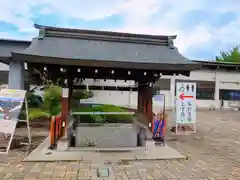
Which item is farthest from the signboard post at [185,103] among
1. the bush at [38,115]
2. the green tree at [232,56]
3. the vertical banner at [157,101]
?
the green tree at [232,56]

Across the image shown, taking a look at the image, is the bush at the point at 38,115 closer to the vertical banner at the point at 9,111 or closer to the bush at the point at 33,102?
the bush at the point at 33,102

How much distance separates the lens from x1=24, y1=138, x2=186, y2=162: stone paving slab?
5.43m

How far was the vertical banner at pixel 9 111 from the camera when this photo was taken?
629cm

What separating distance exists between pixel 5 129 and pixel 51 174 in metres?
2.59

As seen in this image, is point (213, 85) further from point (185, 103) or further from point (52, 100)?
point (52, 100)

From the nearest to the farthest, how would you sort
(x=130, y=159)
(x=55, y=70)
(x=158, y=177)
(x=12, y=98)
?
1. (x=158, y=177)
2. (x=130, y=159)
3. (x=55, y=70)
4. (x=12, y=98)

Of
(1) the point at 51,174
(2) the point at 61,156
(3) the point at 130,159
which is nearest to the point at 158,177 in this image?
(3) the point at 130,159

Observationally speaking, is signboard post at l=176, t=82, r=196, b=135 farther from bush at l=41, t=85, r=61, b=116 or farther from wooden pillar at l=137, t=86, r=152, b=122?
bush at l=41, t=85, r=61, b=116

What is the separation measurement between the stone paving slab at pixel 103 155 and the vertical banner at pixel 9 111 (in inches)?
35.1

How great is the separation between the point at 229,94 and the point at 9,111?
21202mm

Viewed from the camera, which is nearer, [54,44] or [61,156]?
[61,156]

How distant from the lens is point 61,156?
556 centimetres

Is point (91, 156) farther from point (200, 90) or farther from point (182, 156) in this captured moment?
point (200, 90)

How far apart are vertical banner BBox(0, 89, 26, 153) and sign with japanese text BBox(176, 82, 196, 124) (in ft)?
17.9
